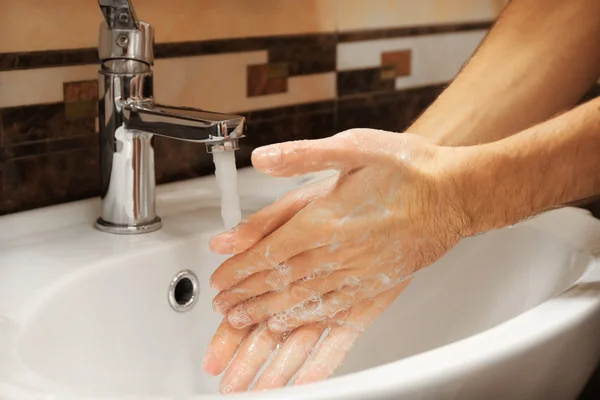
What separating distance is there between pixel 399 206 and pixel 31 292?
0.30 metres

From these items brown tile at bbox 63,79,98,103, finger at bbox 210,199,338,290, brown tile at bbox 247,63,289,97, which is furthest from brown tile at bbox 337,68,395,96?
finger at bbox 210,199,338,290

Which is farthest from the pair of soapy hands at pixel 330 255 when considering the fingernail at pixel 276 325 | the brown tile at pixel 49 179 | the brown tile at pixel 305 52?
the brown tile at pixel 305 52

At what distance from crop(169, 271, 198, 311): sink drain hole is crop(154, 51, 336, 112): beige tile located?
0.71ft

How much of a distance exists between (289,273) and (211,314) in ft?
0.58

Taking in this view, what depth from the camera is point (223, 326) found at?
0.72m

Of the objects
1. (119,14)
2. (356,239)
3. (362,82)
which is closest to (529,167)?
(356,239)

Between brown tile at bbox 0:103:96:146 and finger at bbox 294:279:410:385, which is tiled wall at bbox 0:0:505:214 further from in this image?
finger at bbox 294:279:410:385

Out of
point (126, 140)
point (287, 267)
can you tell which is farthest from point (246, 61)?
point (287, 267)

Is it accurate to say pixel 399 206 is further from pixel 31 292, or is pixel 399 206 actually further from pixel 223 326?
pixel 31 292

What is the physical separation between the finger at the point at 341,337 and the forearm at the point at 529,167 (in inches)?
4.0

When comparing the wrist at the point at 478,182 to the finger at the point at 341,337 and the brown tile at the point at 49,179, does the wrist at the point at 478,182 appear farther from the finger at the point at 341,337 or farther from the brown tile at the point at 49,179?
the brown tile at the point at 49,179

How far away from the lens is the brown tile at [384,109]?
3.75 ft

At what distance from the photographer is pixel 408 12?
1.20m

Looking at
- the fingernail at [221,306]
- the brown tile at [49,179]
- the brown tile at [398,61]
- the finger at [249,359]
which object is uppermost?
the brown tile at [398,61]
